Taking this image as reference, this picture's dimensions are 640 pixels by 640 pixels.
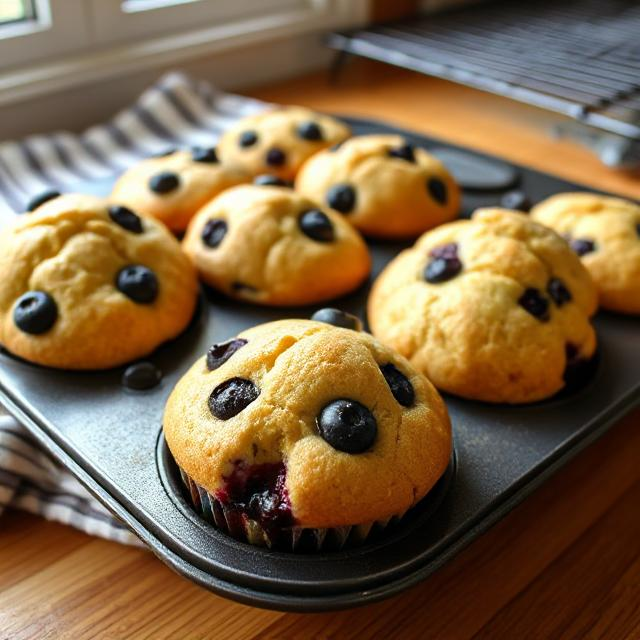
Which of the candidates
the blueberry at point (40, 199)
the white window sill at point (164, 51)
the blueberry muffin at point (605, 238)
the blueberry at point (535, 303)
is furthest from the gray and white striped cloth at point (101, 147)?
the blueberry muffin at point (605, 238)

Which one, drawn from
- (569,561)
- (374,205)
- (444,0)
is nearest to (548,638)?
(569,561)

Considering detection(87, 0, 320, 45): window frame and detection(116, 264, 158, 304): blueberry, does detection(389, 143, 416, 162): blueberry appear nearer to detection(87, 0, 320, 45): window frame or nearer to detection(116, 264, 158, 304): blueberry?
detection(116, 264, 158, 304): blueberry

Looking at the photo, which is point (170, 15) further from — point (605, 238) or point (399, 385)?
point (399, 385)

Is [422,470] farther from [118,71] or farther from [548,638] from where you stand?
[118,71]

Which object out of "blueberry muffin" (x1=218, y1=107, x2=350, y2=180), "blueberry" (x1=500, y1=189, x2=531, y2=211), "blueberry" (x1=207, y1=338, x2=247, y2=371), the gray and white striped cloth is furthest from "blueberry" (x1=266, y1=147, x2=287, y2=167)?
"blueberry" (x1=207, y1=338, x2=247, y2=371)

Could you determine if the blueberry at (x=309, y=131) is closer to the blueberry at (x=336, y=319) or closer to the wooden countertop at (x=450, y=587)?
the blueberry at (x=336, y=319)

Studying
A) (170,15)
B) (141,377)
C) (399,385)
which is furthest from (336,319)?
(170,15)
